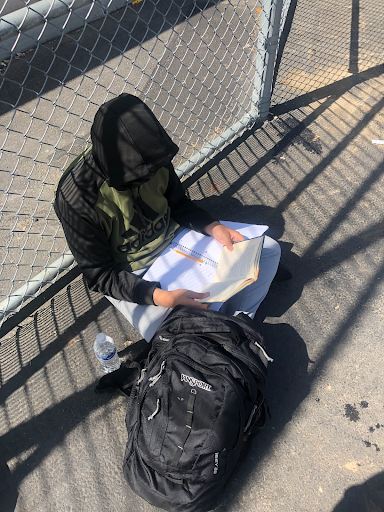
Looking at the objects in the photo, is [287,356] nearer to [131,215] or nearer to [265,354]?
[265,354]

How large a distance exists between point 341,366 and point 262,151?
207cm

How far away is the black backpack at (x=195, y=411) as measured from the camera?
5.55 feet

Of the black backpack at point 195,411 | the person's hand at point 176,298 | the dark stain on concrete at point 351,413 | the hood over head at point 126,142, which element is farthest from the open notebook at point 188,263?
the dark stain on concrete at point 351,413

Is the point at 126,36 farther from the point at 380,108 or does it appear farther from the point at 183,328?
the point at 183,328

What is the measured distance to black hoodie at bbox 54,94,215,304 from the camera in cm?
159

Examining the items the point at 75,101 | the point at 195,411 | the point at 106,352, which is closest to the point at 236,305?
the point at 195,411

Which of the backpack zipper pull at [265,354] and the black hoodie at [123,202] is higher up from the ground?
the black hoodie at [123,202]

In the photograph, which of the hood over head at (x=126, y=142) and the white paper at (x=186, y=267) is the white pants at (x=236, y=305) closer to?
the white paper at (x=186, y=267)

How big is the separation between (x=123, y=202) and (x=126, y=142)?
426 mm

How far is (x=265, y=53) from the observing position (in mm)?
3094

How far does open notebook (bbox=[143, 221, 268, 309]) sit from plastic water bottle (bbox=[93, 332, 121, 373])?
1.51 feet

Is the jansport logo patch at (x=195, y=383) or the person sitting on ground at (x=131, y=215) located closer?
the person sitting on ground at (x=131, y=215)

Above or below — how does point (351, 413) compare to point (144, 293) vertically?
below

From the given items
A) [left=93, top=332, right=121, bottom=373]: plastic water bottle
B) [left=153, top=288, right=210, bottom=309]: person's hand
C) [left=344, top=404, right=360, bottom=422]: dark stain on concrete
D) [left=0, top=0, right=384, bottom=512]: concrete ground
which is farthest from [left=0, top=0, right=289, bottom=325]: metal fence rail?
[left=344, top=404, right=360, bottom=422]: dark stain on concrete
